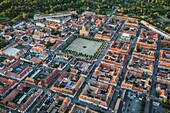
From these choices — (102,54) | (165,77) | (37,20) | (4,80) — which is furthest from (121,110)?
(37,20)

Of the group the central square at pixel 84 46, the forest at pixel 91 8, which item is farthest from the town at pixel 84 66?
the forest at pixel 91 8

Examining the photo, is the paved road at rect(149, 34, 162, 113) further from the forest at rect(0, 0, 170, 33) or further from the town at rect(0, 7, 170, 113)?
the forest at rect(0, 0, 170, 33)

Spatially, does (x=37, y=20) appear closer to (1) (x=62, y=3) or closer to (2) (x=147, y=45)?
(1) (x=62, y=3)

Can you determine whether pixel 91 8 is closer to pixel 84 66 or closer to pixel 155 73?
pixel 84 66

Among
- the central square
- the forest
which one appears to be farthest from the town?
the forest

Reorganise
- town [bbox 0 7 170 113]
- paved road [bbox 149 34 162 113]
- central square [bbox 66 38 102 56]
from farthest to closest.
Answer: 1. central square [bbox 66 38 102 56]
2. paved road [bbox 149 34 162 113]
3. town [bbox 0 7 170 113]

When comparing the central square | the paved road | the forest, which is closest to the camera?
the paved road

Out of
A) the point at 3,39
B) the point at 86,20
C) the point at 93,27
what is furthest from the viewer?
the point at 86,20
